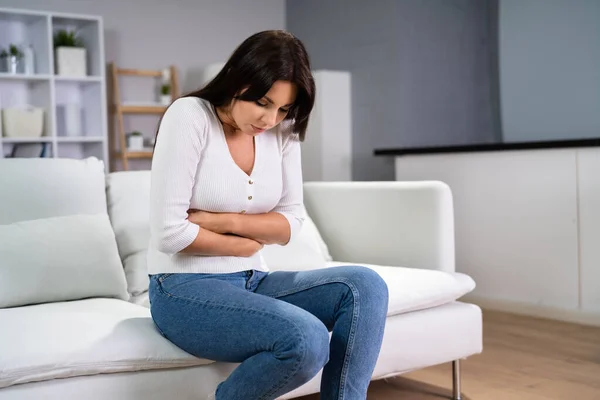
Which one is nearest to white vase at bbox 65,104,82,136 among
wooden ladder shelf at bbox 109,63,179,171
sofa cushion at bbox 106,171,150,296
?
wooden ladder shelf at bbox 109,63,179,171

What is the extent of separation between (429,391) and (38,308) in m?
1.30

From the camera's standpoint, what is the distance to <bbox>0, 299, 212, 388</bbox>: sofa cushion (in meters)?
1.60

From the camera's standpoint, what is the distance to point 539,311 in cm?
385

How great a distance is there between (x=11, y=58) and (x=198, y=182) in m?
3.62

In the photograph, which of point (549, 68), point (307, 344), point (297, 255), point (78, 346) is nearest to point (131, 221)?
point (297, 255)

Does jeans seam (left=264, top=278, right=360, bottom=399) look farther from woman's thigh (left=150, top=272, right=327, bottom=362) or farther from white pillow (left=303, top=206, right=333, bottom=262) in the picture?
white pillow (left=303, top=206, right=333, bottom=262)

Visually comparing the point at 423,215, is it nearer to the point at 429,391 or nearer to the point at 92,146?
the point at 429,391

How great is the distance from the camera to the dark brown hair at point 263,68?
5.54 ft

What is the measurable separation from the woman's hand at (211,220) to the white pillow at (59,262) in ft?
1.62

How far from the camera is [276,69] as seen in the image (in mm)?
1688

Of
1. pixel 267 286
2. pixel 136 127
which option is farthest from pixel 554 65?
pixel 267 286

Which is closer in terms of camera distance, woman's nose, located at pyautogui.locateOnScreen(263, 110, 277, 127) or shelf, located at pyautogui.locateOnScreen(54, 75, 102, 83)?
woman's nose, located at pyautogui.locateOnScreen(263, 110, 277, 127)

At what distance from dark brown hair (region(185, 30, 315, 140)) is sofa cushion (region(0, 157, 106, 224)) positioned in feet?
2.48

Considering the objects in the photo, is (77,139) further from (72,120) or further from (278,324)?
(278,324)
